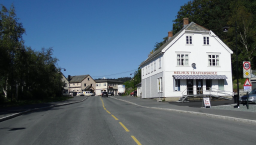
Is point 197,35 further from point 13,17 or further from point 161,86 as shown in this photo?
point 13,17

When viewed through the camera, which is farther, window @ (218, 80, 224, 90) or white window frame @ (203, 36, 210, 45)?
white window frame @ (203, 36, 210, 45)

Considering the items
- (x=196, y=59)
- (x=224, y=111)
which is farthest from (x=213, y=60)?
(x=224, y=111)

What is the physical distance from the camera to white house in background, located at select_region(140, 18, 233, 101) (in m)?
34.3

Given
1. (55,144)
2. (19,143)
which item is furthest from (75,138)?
(19,143)

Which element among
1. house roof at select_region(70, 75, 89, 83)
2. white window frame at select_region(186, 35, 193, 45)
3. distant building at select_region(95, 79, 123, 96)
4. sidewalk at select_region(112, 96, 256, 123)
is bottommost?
sidewalk at select_region(112, 96, 256, 123)

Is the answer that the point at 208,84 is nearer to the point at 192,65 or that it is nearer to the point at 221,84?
the point at 221,84

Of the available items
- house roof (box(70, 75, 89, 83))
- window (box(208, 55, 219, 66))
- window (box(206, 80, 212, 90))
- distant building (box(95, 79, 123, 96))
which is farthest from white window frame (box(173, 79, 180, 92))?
house roof (box(70, 75, 89, 83))

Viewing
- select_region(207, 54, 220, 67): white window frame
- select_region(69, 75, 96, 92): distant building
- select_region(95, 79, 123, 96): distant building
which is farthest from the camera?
select_region(95, 79, 123, 96): distant building

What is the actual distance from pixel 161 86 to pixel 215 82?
7915 mm

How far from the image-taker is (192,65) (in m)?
35.1

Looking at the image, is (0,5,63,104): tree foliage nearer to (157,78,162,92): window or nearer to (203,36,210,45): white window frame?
(157,78,162,92): window

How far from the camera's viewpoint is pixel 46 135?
9047mm

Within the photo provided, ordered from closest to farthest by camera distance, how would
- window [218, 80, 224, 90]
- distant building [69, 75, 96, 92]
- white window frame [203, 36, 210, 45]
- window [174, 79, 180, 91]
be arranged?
window [174, 79, 180, 91] < window [218, 80, 224, 90] < white window frame [203, 36, 210, 45] < distant building [69, 75, 96, 92]

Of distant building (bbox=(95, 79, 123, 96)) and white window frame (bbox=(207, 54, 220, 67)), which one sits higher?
white window frame (bbox=(207, 54, 220, 67))
